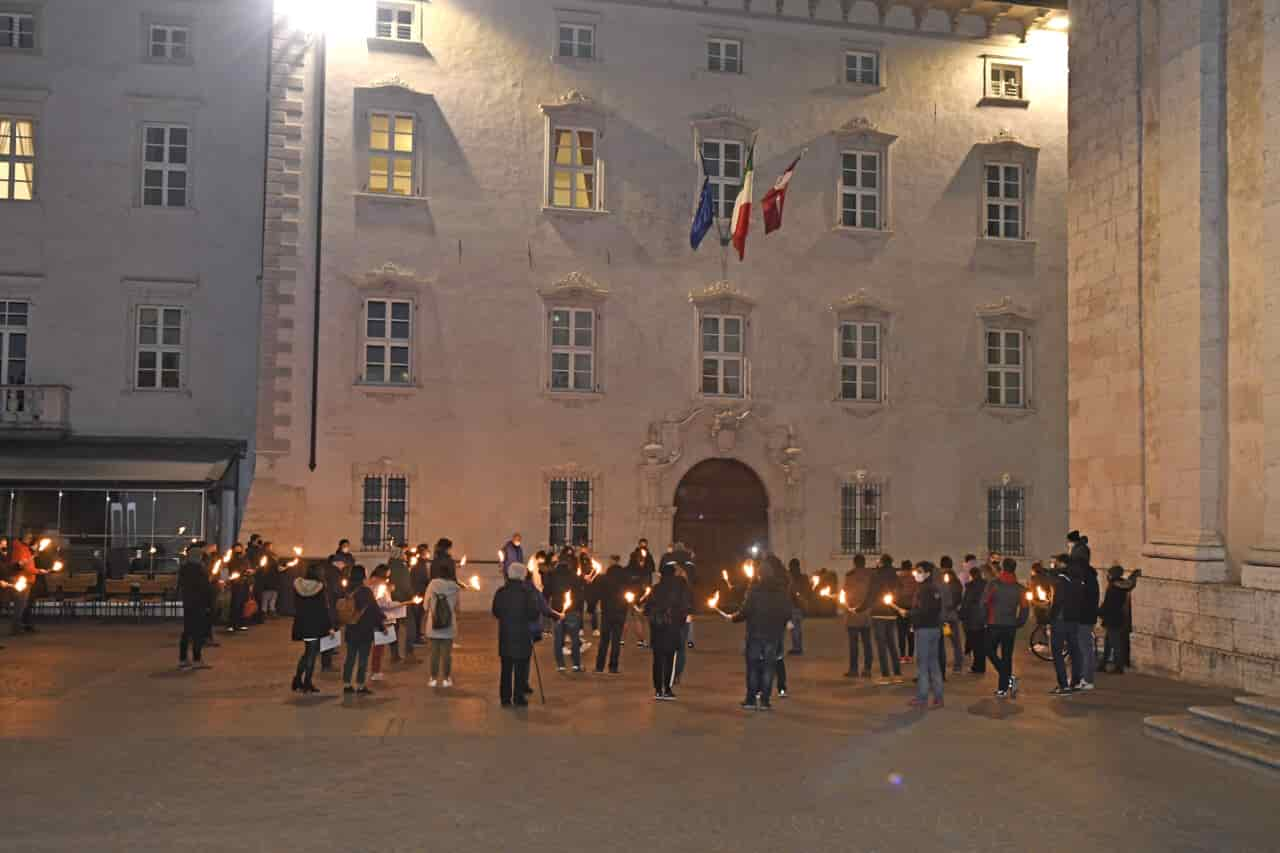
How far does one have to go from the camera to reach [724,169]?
30.5 meters

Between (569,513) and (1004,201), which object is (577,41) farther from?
(1004,201)

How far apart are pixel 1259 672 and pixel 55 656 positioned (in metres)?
16.7

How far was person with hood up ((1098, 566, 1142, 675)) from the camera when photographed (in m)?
18.5

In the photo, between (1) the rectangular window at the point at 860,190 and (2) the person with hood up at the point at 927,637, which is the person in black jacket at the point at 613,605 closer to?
(2) the person with hood up at the point at 927,637

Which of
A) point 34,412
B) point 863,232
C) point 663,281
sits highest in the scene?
point 863,232

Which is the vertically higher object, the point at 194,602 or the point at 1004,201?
the point at 1004,201

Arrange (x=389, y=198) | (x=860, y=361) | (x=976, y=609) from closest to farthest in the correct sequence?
(x=976, y=609) < (x=389, y=198) < (x=860, y=361)

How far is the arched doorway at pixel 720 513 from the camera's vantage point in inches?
1184

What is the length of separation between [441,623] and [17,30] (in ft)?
67.0

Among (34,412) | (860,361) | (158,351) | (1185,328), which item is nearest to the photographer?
(1185,328)

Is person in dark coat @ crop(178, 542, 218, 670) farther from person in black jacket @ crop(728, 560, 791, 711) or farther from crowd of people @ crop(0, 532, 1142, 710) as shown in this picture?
person in black jacket @ crop(728, 560, 791, 711)

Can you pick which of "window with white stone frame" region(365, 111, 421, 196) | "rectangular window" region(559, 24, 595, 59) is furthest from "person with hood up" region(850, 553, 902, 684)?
"rectangular window" region(559, 24, 595, 59)

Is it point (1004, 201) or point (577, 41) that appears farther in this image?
point (1004, 201)

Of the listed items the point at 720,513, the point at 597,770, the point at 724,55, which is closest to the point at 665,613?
the point at 597,770
